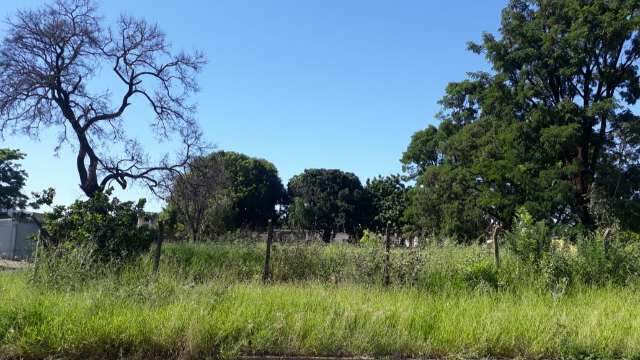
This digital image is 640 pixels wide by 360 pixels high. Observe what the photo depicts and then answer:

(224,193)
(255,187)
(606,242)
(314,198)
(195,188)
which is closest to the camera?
(606,242)

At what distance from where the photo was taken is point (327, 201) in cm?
7238

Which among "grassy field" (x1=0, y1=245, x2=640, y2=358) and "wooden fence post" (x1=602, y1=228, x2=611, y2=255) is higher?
"wooden fence post" (x1=602, y1=228, x2=611, y2=255)

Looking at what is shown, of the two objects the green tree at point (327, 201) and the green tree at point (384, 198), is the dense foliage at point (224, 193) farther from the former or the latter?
the green tree at point (384, 198)

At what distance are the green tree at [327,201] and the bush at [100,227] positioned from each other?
56.7 metres

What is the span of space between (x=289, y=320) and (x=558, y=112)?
2849 cm

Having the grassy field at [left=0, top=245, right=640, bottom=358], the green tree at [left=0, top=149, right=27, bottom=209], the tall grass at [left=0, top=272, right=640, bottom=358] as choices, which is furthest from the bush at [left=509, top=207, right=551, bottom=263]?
the green tree at [left=0, top=149, right=27, bottom=209]

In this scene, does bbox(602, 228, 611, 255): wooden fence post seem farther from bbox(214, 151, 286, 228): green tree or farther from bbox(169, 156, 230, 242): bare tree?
bbox(214, 151, 286, 228): green tree

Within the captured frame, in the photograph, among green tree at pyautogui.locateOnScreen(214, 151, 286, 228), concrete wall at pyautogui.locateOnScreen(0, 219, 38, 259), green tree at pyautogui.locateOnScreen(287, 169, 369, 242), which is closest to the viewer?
concrete wall at pyautogui.locateOnScreen(0, 219, 38, 259)

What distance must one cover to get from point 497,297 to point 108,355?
17.7 feet

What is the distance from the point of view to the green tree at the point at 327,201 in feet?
231

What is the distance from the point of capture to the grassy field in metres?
5.88

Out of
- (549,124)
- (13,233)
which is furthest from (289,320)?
(549,124)

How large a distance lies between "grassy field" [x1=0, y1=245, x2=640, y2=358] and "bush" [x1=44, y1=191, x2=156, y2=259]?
1.93 meters

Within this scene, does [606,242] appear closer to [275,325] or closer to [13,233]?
[275,325]
